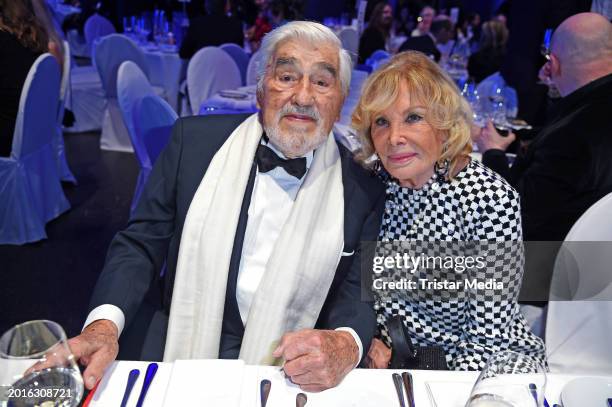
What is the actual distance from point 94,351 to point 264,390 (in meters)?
0.43

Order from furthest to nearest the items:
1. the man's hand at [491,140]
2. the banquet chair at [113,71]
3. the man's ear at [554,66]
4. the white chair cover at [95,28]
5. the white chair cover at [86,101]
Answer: the white chair cover at [95,28] < the white chair cover at [86,101] < the banquet chair at [113,71] < the man's hand at [491,140] < the man's ear at [554,66]

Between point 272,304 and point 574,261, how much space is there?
0.97 meters

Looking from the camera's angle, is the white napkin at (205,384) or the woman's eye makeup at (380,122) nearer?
the white napkin at (205,384)

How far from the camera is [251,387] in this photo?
1.26 meters

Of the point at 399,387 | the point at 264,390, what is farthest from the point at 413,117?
the point at 264,390

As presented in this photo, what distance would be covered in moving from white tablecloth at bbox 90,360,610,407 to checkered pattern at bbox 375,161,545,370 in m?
0.40

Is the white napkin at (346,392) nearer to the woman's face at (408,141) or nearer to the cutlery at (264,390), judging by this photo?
the cutlery at (264,390)

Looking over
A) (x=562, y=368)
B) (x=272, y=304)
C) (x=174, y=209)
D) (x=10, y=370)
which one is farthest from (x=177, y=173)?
(x=562, y=368)

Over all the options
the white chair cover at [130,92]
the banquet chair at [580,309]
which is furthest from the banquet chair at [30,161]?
the banquet chair at [580,309]

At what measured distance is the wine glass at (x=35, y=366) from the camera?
0.95 metres

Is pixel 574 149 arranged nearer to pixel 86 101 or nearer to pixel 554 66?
pixel 554 66

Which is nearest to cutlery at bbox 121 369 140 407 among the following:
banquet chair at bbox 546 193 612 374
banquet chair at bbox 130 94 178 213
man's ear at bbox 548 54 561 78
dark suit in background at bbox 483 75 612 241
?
banquet chair at bbox 546 193 612 374

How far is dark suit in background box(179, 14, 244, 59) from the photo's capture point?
674cm

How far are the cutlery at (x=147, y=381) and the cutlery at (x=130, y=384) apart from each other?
0.02 m
